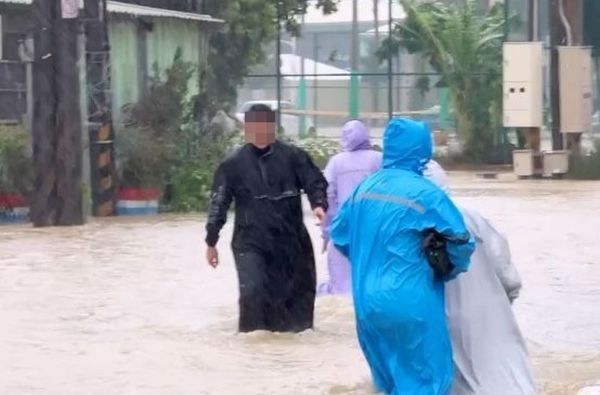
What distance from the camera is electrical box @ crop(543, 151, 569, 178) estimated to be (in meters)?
30.5

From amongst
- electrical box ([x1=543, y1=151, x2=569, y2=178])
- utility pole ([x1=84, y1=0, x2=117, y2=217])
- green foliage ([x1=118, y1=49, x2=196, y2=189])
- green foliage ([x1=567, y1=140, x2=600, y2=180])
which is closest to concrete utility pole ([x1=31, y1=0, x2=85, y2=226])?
utility pole ([x1=84, y1=0, x2=117, y2=217])

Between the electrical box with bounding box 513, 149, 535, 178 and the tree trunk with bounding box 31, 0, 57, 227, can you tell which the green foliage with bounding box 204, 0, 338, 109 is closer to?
the electrical box with bounding box 513, 149, 535, 178

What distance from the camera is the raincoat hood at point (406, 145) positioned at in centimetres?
780

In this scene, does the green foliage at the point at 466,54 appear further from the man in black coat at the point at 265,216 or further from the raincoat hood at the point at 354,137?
the man in black coat at the point at 265,216

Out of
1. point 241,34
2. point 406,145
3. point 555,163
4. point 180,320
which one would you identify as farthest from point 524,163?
point 406,145

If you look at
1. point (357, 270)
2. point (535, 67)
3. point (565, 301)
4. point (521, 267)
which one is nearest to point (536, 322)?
point (565, 301)

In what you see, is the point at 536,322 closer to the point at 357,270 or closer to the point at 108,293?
the point at 108,293

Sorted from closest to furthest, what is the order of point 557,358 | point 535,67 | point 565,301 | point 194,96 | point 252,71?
point 557,358
point 565,301
point 194,96
point 535,67
point 252,71

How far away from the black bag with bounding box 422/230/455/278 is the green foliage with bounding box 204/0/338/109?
25531mm

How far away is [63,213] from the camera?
2125 centimetres

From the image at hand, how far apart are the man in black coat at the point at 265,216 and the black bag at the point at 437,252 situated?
3.74 meters

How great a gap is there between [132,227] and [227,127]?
196 inches

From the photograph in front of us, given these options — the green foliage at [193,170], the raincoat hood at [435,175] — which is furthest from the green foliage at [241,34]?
the raincoat hood at [435,175]

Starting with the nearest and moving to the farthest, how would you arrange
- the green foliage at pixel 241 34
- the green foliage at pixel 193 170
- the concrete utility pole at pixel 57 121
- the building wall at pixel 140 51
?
the concrete utility pole at pixel 57 121, the green foliage at pixel 193 170, the building wall at pixel 140 51, the green foliage at pixel 241 34
